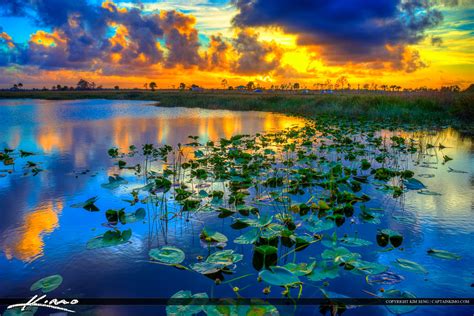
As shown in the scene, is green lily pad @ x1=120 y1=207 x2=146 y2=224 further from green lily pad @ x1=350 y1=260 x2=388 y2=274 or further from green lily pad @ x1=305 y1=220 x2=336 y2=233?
green lily pad @ x1=350 y1=260 x2=388 y2=274

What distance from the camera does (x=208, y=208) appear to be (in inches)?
188

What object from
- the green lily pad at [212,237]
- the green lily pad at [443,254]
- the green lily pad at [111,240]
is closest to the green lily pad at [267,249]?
the green lily pad at [212,237]

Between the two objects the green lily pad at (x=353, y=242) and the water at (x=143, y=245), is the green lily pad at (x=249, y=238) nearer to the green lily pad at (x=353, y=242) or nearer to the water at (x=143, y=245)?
the water at (x=143, y=245)

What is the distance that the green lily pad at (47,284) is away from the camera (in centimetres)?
265

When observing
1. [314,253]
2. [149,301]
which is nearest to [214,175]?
[314,253]

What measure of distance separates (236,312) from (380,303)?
124cm

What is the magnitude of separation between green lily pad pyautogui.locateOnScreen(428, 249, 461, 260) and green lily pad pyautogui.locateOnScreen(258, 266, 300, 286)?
6.31ft

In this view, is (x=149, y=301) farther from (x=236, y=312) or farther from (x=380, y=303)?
(x=380, y=303)

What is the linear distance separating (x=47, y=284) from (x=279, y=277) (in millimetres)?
2001

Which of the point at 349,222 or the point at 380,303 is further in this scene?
the point at 349,222

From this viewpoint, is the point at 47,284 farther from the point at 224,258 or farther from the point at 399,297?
the point at 399,297

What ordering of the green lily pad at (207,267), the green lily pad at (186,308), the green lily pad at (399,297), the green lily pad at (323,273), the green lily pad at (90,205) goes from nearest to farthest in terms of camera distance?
the green lily pad at (186,308), the green lily pad at (399,297), the green lily pad at (323,273), the green lily pad at (207,267), the green lily pad at (90,205)

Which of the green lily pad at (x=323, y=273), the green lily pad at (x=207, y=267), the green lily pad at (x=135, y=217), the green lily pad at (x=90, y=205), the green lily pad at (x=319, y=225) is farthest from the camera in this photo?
the green lily pad at (x=90, y=205)

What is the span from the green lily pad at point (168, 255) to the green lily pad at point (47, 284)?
799 mm
